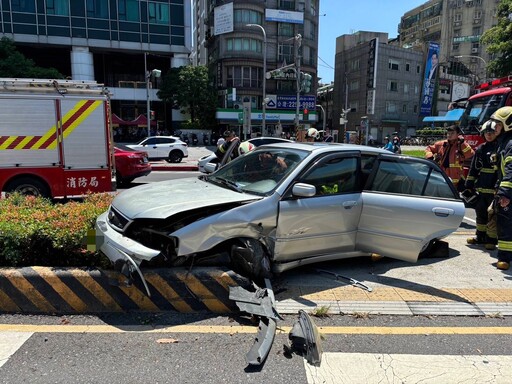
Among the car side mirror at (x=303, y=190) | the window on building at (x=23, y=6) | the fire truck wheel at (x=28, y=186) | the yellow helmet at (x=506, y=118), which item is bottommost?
the fire truck wheel at (x=28, y=186)

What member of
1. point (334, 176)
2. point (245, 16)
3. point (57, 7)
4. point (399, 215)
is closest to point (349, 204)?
point (334, 176)

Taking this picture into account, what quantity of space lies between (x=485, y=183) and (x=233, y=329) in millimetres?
4388

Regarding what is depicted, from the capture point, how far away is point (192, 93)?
40.0m

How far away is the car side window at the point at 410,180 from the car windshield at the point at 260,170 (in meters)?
1.00

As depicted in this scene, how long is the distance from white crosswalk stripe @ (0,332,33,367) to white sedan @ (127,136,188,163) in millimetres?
18310

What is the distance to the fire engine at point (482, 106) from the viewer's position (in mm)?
10773

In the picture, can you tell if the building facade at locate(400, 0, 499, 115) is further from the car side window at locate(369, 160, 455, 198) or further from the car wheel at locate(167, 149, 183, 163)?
the car side window at locate(369, 160, 455, 198)

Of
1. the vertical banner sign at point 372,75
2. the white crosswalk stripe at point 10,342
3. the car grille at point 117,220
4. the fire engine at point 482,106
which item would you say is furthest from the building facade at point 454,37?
the white crosswalk stripe at point 10,342

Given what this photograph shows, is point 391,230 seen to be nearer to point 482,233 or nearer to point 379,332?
point 379,332

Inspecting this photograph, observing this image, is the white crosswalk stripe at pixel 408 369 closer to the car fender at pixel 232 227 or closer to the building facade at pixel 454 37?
the car fender at pixel 232 227

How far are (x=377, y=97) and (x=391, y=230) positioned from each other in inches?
2050

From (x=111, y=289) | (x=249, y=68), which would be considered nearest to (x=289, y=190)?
(x=111, y=289)

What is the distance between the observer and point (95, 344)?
3.03 meters

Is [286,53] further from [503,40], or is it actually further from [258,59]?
[503,40]
